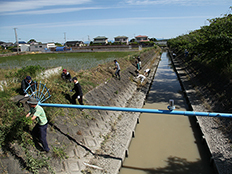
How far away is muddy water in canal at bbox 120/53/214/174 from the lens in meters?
5.62

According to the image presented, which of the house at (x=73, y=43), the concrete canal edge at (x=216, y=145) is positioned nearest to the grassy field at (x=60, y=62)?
the concrete canal edge at (x=216, y=145)

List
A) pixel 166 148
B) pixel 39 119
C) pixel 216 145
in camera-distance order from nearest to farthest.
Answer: pixel 39 119 → pixel 216 145 → pixel 166 148

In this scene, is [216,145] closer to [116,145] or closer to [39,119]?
[116,145]

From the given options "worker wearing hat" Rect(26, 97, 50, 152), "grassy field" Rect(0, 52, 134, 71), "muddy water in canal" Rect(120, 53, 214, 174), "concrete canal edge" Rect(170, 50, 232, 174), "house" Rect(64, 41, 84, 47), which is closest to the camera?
"worker wearing hat" Rect(26, 97, 50, 152)

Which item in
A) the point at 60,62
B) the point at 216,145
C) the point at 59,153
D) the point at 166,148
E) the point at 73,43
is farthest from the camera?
the point at 73,43

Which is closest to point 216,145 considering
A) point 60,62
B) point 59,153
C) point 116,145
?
point 116,145

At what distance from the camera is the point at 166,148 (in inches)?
262

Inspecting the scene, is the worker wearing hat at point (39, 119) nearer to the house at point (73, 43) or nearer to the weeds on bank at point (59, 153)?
the weeds on bank at point (59, 153)

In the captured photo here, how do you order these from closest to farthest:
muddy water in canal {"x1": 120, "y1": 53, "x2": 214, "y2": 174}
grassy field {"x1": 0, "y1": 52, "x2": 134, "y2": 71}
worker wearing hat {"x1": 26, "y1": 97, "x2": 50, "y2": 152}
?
worker wearing hat {"x1": 26, "y1": 97, "x2": 50, "y2": 152} → muddy water in canal {"x1": 120, "y1": 53, "x2": 214, "y2": 174} → grassy field {"x1": 0, "y1": 52, "x2": 134, "y2": 71}

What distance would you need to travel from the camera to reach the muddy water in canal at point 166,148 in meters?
5.62

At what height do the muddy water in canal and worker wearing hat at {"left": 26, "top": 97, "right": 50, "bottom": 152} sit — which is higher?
worker wearing hat at {"left": 26, "top": 97, "right": 50, "bottom": 152}

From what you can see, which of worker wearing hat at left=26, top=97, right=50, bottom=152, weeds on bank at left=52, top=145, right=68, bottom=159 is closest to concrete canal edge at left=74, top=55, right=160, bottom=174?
weeds on bank at left=52, top=145, right=68, bottom=159

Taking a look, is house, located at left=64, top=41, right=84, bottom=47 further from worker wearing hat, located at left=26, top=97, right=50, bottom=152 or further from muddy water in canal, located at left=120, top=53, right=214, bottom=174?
worker wearing hat, located at left=26, top=97, right=50, bottom=152

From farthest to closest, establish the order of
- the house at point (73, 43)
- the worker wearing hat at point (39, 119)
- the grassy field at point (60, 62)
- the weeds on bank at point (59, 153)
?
the house at point (73, 43)
the grassy field at point (60, 62)
the weeds on bank at point (59, 153)
the worker wearing hat at point (39, 119)
